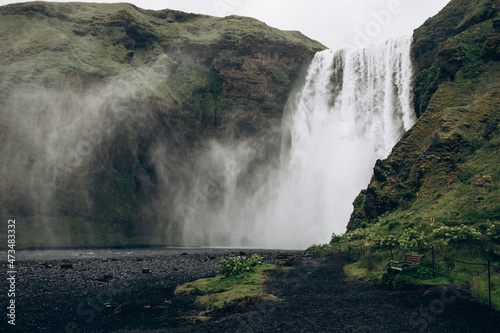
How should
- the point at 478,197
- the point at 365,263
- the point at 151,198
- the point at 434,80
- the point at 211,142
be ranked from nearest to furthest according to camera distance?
the point at 365,263
the point at 478,197
the point at 434,80
the point at 151,198
the point at 211,142

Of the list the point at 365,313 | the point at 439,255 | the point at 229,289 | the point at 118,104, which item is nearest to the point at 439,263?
the point at 439,255

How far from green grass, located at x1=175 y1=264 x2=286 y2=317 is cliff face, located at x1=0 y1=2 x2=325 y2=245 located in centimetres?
5516

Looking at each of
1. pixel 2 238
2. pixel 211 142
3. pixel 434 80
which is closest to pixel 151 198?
pixel 211 142

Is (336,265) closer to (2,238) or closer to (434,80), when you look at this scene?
(434,80)

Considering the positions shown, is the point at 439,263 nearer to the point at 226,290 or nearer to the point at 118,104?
the point at 226,290

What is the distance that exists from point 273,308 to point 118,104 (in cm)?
7274

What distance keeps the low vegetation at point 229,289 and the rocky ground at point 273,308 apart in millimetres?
604

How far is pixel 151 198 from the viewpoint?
82.4 meters

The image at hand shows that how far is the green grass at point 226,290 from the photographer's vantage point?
1778 cm

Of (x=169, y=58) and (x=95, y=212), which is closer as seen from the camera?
(x=95, y=212)

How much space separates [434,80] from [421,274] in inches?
1501

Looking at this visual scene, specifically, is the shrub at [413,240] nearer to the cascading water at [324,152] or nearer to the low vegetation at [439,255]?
the low vegetation at [439,255]

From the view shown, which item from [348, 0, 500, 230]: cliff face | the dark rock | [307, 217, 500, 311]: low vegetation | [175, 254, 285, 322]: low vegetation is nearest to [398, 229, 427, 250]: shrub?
[307, 217, 500, 311]: low vegetation

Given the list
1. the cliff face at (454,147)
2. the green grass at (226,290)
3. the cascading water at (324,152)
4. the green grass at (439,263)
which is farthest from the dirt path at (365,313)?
the cascading water at (324,152)
